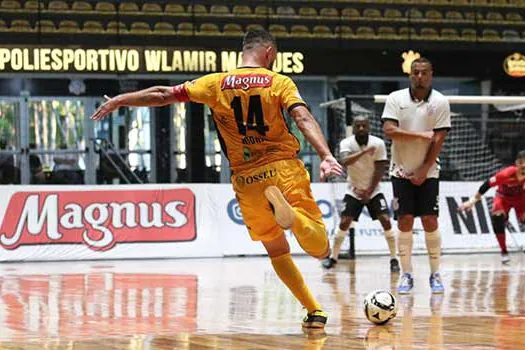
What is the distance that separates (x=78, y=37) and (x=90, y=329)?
16.5 m

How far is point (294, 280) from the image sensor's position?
664cm

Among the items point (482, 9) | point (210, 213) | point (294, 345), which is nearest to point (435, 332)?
point (294, 345)

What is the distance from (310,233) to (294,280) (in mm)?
504

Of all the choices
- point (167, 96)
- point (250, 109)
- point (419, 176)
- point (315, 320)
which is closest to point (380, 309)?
point (315, 320)

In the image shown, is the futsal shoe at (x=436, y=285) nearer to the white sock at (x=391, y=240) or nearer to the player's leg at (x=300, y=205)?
the player's leg at (x=300, y=205)

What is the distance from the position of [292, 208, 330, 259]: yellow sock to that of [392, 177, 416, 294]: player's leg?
10.5 feet

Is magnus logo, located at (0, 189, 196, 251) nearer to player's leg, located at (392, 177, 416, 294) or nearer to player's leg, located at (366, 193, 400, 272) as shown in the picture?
player's leg, located at (366, 193, 400, 272)

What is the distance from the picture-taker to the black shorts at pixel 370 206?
13469 mm

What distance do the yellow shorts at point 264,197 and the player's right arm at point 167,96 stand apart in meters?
0.55

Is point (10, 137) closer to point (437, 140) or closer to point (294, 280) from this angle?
point (437, 140)

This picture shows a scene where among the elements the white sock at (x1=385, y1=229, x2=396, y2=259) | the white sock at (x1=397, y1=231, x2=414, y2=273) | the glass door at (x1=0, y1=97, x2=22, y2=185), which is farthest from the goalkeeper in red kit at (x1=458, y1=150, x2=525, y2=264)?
the glass door at (x1=0, y1=97, x2=22, y2=185)

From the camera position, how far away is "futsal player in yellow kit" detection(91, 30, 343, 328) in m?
6.38

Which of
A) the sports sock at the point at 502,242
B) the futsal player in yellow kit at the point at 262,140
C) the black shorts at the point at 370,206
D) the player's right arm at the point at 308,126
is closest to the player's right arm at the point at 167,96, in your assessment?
the futsal player in yellow kit at the point at 262,140

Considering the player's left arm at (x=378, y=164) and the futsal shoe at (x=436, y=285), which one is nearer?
the futsal shoe at (x=436, y=285)
